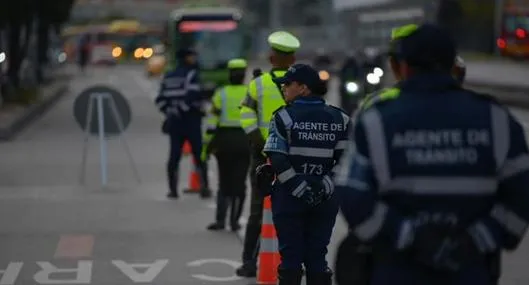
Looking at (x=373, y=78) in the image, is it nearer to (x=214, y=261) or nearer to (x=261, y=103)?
(x=214, y=261)

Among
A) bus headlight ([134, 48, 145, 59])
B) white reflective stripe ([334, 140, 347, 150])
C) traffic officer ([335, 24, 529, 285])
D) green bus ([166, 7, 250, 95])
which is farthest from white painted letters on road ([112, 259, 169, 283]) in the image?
bus headlight ([134, 48, 145, 59])

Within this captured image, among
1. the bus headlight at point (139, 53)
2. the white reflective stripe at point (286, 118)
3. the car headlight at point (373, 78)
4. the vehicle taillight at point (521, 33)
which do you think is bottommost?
the bus headlight at point (139, 53)

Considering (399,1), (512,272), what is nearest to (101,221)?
(512,272)

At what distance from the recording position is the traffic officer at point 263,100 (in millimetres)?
9461

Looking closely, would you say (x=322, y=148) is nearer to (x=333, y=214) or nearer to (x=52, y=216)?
(x=333, y=214)

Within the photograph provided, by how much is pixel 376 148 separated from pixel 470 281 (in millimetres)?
604

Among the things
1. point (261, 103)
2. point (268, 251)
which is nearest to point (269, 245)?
point (268, 251)

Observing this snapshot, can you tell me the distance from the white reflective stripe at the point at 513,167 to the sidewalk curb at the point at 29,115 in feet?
70.4

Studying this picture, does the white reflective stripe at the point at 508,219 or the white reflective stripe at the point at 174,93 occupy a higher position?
the white reflective stripe at the point at 508,219

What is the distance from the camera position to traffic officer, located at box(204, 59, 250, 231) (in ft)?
42.0

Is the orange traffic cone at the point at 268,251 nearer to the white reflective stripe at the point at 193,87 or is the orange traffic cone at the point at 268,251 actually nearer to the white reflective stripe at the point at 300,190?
the white reflective stripe at the point at 300,190

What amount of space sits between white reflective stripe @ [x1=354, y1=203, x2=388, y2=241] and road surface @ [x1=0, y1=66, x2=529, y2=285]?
18.8 ft

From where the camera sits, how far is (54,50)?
225 ft

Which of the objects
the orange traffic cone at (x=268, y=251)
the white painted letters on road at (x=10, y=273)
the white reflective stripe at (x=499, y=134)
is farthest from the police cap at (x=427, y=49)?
the white painted letters on road at (x=10, y=273)
